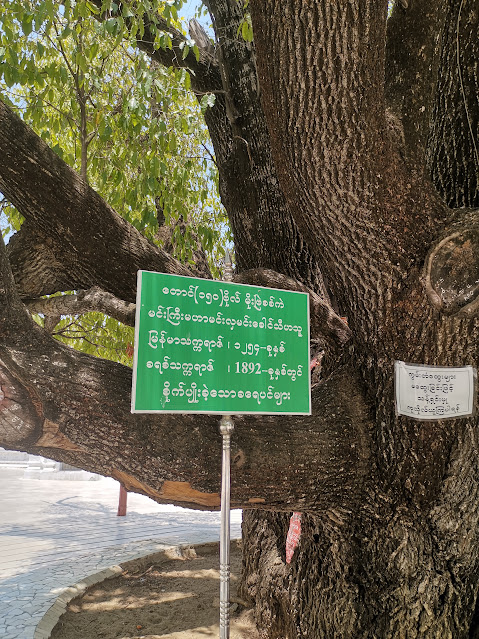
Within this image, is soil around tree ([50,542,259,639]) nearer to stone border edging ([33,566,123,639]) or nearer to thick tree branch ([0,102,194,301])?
stone border edging ([33,566,123,639])

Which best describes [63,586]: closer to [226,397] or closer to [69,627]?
[69,627]

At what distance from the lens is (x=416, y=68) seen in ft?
10.2

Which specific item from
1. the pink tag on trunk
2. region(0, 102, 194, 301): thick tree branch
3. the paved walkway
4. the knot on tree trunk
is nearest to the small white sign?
the knot on tree trunk

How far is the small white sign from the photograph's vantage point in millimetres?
2895

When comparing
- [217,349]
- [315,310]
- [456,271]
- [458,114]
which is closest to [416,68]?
[458,114]

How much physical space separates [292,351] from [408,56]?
1.82 meters

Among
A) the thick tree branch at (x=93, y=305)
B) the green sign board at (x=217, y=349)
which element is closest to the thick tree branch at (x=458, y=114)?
the green sign board at (x=217, y=349)

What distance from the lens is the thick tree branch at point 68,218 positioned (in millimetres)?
3402

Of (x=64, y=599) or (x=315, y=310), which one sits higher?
(x=315, y=310)

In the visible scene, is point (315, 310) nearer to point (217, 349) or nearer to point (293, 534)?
point (217, 349)

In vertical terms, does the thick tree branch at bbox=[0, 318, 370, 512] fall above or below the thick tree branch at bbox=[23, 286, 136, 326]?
below

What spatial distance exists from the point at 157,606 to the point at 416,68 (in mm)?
4482

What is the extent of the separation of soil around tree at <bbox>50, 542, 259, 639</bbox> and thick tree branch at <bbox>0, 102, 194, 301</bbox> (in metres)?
2.56

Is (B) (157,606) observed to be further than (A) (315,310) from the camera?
Yes
